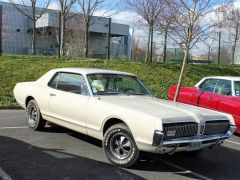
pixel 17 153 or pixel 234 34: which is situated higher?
pixel 234 34

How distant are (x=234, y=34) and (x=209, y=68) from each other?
9.28 m

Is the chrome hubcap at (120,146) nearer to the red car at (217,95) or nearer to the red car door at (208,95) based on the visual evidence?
the red car at (217,95)

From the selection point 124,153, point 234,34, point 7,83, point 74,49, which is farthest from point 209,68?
point 74,49

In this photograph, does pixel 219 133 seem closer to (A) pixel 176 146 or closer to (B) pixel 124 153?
(A) pixel 176 146

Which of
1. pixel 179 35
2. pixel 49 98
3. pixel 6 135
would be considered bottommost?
pixel 6 135

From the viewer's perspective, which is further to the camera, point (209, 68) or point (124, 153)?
point (209, 68)

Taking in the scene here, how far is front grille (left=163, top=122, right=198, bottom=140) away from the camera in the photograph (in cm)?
583

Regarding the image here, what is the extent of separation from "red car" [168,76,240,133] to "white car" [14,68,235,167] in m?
2.53

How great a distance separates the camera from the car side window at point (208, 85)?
10.7 meters

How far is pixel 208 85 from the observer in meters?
10.9

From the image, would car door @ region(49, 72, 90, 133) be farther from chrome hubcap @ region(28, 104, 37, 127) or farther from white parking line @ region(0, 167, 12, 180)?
white parking line @ region(0, 167, 12, 180)

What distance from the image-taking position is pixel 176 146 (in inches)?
232

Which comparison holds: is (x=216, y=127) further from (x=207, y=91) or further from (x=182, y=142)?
(x=207, y=91)

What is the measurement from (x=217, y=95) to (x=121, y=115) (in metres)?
4.55
